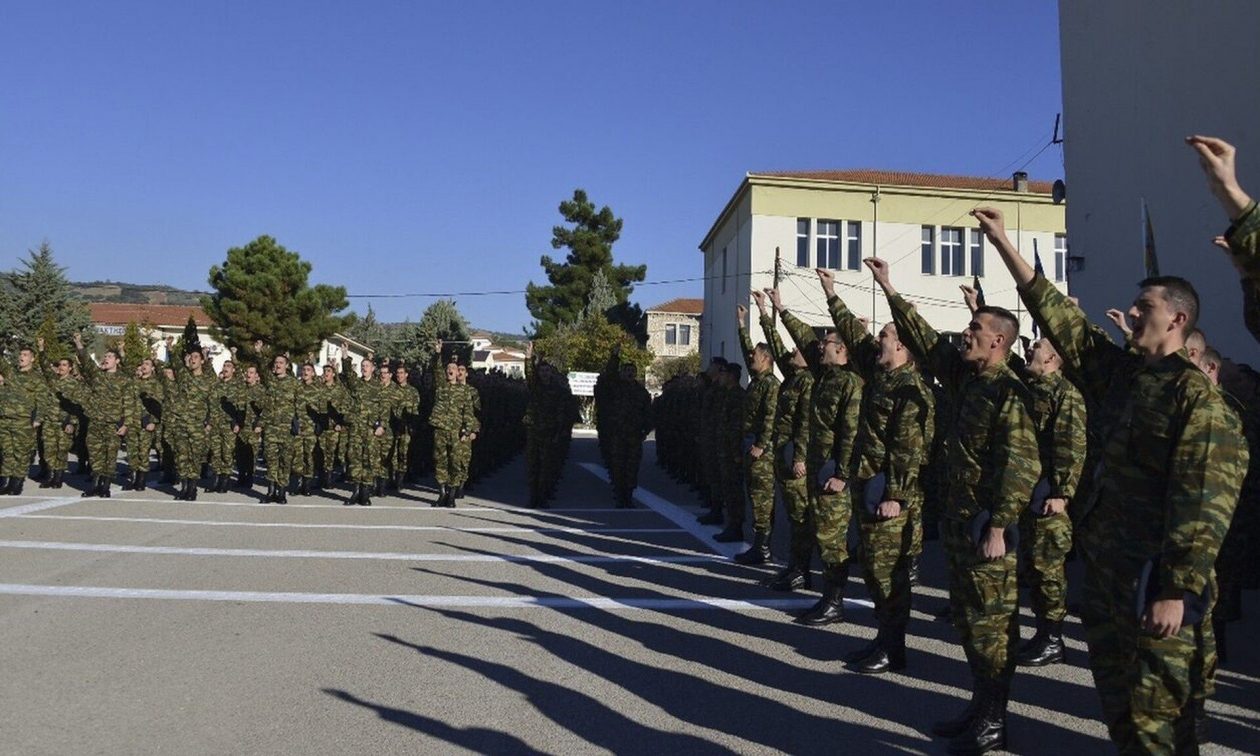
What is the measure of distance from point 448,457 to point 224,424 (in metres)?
3.49

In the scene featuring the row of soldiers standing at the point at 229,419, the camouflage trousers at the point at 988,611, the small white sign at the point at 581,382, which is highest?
the small white sign at the point at 581,382

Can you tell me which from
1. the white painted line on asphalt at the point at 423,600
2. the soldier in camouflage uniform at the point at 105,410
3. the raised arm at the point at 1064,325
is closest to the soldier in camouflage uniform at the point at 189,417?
the soldier in camouflage uniform at the point at 105,410

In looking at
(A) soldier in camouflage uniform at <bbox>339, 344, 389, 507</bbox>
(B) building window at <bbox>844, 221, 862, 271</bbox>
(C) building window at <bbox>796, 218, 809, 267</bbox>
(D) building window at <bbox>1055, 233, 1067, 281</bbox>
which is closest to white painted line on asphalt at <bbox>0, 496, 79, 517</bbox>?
(A) soldier in camouflage uniform at <bbox>339, 344, 389, 507</bbox>

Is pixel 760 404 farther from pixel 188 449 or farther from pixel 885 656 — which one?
pixel 188 449

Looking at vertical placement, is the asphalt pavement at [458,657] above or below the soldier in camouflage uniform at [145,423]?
below

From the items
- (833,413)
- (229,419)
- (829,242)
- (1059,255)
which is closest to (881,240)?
(829,242)

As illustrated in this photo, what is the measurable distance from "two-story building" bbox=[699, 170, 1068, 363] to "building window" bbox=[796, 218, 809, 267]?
0.04 meters

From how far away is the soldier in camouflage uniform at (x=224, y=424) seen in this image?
13547mm

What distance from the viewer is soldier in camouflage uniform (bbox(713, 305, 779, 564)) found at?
856cm

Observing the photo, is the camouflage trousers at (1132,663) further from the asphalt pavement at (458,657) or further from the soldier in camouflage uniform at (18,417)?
the soldier in camouflage uniform at (18,417)

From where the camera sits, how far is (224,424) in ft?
44.4

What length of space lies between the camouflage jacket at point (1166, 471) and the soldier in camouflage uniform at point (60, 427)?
1432 cm

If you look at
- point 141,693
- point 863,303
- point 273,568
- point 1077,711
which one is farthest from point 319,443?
point 863,303

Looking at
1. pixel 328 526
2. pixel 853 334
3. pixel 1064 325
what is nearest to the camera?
pixel 1064 325
